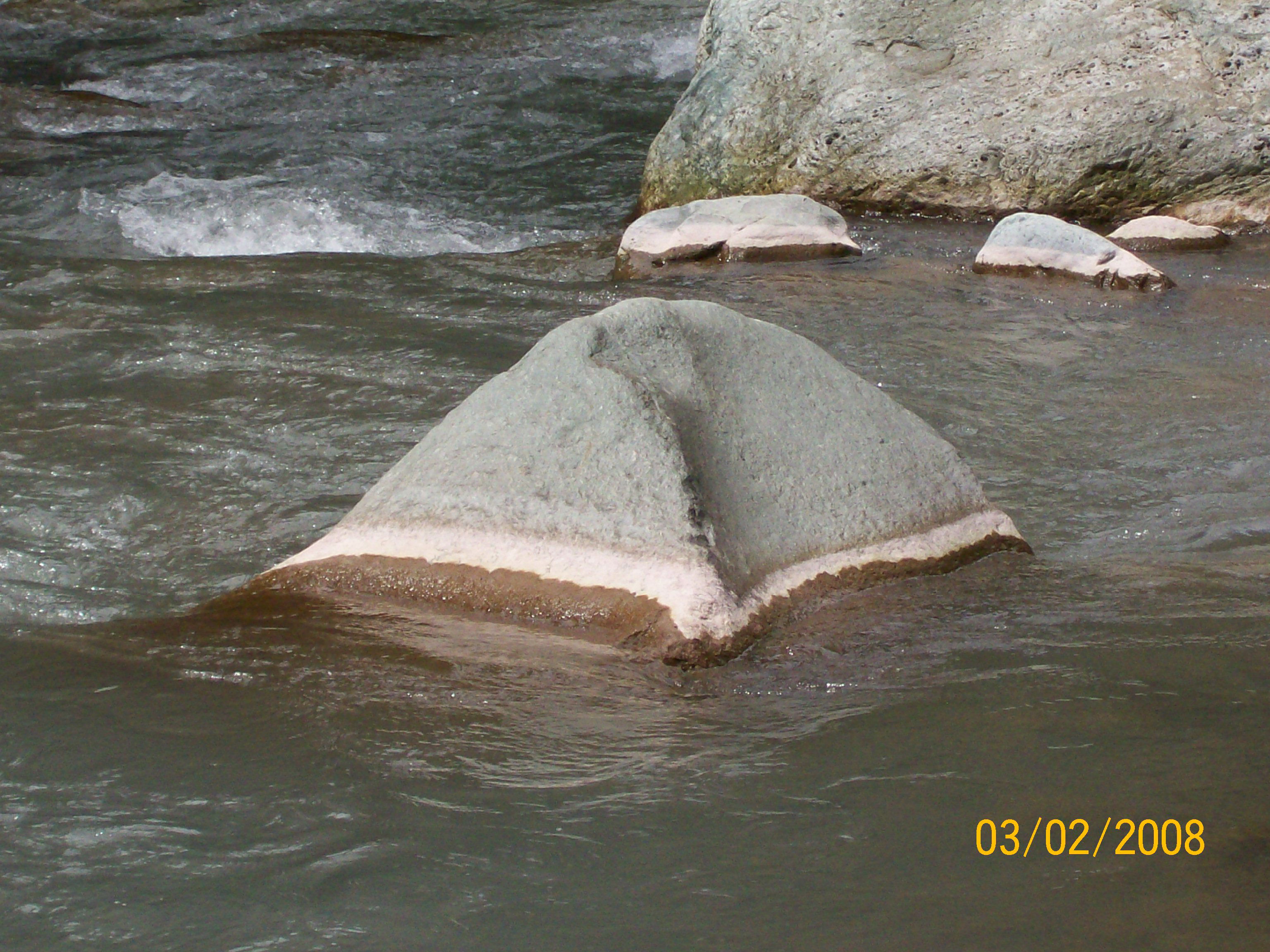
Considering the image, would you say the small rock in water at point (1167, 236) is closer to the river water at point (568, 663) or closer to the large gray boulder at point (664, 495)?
the river water at point (568, 663)

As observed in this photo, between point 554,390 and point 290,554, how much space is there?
1.05m

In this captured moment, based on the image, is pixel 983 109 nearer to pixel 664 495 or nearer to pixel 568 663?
pixel 664 495

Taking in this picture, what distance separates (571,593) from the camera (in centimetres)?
324

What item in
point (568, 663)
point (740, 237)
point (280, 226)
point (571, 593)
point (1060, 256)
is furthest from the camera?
point (280, 226)

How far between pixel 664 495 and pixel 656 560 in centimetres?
16

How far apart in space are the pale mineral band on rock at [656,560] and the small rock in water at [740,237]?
389 cm

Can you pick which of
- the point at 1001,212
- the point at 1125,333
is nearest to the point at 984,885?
the point at 1125,333

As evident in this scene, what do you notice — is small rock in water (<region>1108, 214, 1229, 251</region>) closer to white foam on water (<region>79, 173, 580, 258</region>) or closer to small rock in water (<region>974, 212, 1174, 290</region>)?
small rock in water (<region>974, 212, 1174, 290</region>)

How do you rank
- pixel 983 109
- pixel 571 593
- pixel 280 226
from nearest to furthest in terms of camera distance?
pixel 571 593 < pixel 280 226 < pixel 983 109

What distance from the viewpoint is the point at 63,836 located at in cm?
252

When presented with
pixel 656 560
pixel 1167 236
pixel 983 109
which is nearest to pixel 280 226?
pixel 983 109

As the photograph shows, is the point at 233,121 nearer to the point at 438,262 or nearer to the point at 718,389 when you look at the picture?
the point at 438,262

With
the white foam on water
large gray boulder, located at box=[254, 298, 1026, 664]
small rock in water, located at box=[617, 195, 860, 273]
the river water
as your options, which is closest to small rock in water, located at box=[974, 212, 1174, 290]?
the river water

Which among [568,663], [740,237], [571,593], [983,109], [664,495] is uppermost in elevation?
[983,109]
